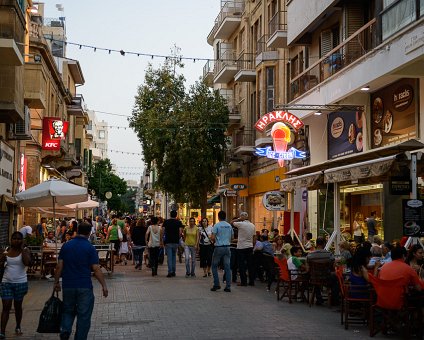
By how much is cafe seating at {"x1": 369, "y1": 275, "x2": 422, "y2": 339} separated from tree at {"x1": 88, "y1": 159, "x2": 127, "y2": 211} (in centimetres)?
7801

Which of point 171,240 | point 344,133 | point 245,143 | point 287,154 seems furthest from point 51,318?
point 245,143

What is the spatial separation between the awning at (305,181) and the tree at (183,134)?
19.2 metres

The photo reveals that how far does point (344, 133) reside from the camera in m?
23.3

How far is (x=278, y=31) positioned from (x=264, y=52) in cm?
397

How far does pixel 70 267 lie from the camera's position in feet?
29.2

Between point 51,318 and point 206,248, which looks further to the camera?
point 206,248

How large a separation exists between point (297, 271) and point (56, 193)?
7.12m

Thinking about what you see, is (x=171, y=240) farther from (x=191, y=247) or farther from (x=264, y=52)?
(x=264, y=52)

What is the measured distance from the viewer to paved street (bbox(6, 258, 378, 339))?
10.8 meters

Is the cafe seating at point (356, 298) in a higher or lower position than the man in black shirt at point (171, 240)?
lower

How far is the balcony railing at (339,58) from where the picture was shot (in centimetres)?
1888

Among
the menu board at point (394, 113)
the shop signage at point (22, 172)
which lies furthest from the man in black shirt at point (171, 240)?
the shop signage at point (22, 172)

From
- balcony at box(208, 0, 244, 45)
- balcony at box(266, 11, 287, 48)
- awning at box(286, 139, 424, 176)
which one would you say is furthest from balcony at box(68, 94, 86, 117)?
awning at box(286, 139, 424, 176)

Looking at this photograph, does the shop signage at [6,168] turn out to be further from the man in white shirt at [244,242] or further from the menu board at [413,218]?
the menu board at [413,218]
